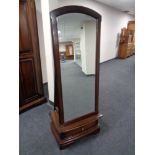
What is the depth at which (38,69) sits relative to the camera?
256 centimetres

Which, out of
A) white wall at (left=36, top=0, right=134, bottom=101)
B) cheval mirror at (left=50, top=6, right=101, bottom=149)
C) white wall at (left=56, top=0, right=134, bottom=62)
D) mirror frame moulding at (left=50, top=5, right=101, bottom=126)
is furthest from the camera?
white wall at (left=56, top=0, right=134, bottom=62)

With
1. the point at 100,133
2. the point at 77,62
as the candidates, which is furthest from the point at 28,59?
the point at 100,133

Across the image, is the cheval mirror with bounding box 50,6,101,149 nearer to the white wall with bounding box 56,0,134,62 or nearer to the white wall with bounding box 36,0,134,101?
the white wall with bounding box 36,0,134,101

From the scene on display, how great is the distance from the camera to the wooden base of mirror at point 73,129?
164 cm

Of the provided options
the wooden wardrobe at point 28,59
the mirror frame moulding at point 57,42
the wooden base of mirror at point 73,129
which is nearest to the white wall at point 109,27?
the wooden wardrobe at point 28,59

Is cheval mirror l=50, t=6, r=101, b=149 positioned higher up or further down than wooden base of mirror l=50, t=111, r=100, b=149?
higher up

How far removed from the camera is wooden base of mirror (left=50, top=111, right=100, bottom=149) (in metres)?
1.64

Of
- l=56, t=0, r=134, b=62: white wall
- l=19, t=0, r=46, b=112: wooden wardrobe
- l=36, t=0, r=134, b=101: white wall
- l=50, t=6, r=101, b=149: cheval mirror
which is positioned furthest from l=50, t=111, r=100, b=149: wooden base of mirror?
l=56, t=0, r=134, b=62: white wall

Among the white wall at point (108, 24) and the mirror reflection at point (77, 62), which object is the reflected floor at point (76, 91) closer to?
the mirror reflection at point (77, 62)
